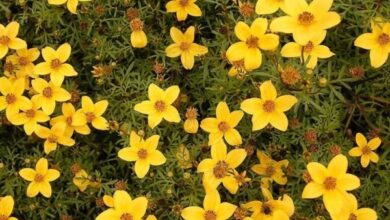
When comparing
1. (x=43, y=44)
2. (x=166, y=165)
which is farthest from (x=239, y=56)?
(x=43, y=44)

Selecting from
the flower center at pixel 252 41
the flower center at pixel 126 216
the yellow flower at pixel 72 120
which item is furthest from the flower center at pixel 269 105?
the yellow flower at pixel 72 120

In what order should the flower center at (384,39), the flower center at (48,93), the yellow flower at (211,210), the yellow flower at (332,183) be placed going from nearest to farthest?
the yellow flower at (332,183), the yellow flower at (211,210), the flower center at (384,39), the flower center at (48,93)

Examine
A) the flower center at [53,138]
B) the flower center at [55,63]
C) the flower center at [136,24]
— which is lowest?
the flower center at [53,138]

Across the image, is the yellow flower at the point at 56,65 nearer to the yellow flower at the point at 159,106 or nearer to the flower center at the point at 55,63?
the flower center at the point at 55,63

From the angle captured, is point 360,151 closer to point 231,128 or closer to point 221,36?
point 231,128

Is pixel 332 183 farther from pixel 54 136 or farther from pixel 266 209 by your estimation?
pixel 54 136

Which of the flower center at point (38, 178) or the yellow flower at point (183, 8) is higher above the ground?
the yellow flower at point (183, 8)

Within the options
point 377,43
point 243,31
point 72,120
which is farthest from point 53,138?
point 377,43
